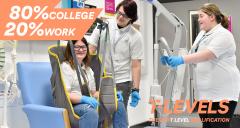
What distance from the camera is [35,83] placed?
9.00ft

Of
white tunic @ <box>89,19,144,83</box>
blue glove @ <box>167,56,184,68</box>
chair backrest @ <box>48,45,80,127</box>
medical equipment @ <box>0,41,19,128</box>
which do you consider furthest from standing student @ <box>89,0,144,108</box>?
medical equipment @ <box>0,41,19,128</box>

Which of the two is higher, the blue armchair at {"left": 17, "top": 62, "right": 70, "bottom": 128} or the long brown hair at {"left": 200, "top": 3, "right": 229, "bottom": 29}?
the long brown hair at {"left": 200, "top": 3, "right": 229, "bottom": 29}

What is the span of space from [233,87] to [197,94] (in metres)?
0.31

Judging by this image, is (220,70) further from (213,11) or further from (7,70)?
(7,70)

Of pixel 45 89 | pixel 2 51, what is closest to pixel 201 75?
pixel 45 89

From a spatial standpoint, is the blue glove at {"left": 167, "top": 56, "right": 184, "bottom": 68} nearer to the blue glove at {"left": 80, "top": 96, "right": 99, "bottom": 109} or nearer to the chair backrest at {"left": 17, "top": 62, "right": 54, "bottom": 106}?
the blue glove at {"left": 80, "top": 96, "right": 99, "bottom": 109}

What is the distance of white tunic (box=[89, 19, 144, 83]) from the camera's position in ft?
9.74

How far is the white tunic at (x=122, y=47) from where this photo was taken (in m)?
2.97

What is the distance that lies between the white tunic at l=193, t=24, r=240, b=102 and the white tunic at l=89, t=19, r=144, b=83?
1.94 feet

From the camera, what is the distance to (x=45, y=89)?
280cm

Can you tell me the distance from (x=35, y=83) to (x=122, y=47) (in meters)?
0.79

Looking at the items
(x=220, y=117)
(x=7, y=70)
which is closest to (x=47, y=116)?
(x=7, y=70)

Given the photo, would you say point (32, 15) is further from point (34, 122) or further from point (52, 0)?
point (34, 122)

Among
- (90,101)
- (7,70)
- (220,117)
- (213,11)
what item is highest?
(213,11)
